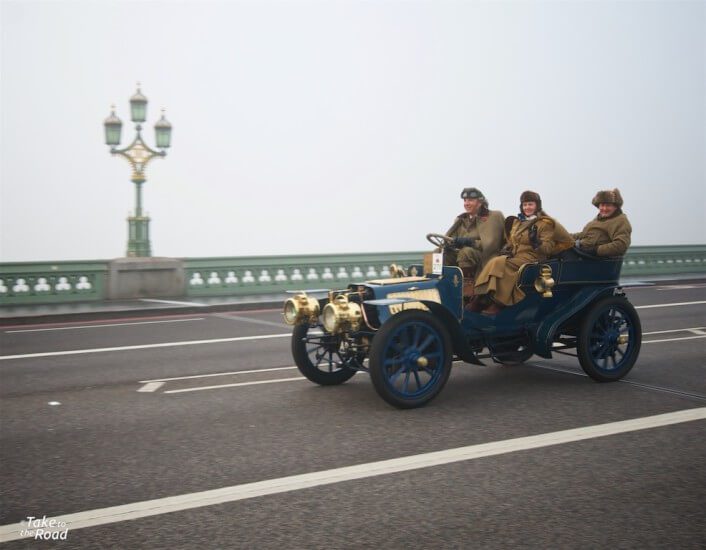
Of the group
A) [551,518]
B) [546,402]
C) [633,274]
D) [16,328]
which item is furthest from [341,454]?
[633,274]

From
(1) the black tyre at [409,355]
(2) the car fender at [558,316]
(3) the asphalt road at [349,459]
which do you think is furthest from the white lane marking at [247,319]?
(1) the black tyre at [409,355]

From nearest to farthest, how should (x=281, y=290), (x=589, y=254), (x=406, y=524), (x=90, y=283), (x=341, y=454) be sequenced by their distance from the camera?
(x=406, y=524), (x=341, y=454), (x=589, y=254), (x=90, y=283), (x=281, y=290)

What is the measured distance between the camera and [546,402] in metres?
6.62

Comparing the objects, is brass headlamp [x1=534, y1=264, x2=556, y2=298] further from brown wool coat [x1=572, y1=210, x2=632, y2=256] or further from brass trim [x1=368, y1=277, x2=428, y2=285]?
brass trim [x1=368, y1=277, x2=428, y2=285]

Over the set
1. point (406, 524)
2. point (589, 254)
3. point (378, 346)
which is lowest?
point (406, 524)

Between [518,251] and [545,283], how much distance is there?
0.50 meters

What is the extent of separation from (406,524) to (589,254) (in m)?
4.44

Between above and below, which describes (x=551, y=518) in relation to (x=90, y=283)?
below

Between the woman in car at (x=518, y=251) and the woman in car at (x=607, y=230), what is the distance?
329 millimetres

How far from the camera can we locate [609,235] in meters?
7.60

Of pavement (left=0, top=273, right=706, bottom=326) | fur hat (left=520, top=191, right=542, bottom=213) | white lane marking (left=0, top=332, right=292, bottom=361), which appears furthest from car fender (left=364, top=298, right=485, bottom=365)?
pavement (left=0, top=273, right=706, bottom=326)

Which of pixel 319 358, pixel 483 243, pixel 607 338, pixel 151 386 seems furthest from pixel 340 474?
pixel 607 338

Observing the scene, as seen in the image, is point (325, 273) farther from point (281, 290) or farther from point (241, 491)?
point (241, 491)

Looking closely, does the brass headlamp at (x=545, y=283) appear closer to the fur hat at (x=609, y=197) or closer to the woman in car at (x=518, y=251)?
the woman in car at (x=518, y=251)
